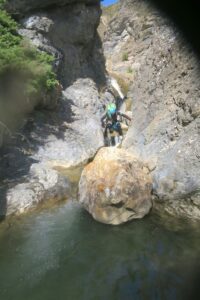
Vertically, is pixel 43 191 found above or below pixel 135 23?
below

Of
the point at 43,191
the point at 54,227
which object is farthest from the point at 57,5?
the point at 54,227

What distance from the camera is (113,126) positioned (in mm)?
24844

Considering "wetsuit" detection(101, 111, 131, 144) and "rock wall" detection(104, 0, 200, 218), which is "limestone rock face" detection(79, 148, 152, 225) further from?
"wetsuit" detection(101, 111, 131, 144)

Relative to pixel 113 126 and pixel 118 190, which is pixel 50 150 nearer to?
pixel 113 126

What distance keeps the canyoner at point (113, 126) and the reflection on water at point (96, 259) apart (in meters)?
9.73

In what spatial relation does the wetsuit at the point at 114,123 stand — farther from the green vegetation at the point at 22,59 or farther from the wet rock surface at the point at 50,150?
the green vegetation at the point at 22,59

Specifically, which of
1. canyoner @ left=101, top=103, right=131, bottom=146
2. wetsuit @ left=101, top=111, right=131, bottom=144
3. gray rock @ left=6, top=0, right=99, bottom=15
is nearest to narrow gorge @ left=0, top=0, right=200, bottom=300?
gray rock @ left=6, top=0, right=99, bottom=15

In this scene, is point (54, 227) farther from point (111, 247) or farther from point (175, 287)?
point (175, 287)

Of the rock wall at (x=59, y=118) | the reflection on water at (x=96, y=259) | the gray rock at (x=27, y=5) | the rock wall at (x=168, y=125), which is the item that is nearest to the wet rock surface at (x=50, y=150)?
the rock wall at (x=59, y=118)

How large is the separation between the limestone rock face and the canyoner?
805 cm

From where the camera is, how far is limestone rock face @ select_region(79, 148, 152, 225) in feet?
49.1

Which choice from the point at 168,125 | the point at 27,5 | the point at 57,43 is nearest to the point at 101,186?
the point at 168,125

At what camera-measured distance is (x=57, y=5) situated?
34844 mm

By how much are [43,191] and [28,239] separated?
14.5 ft
